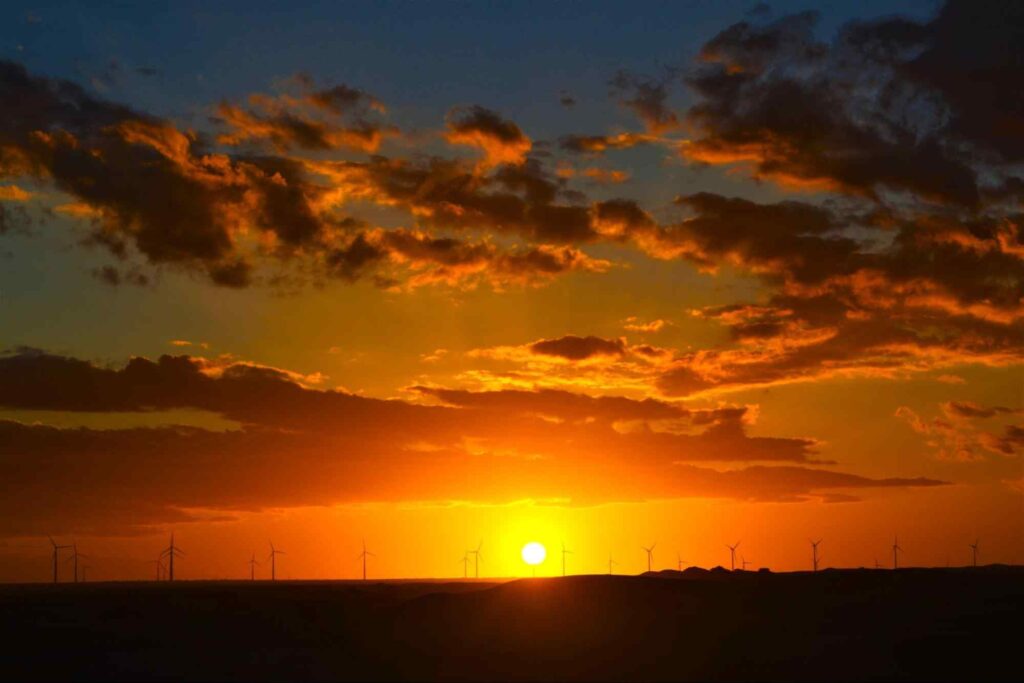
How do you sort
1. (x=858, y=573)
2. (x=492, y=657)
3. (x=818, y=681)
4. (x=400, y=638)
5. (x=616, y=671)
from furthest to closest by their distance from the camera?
(x=858, y=573)
(x=400, y=638)
(x=492, y=657)
(x=616, y=671)
(x=818, y=681)

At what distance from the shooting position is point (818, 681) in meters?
84.2

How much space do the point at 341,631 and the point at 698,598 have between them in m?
33.3

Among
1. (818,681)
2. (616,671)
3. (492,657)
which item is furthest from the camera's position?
(492,657)

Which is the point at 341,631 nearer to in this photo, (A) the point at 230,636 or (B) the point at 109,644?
(A) the point at 230,636

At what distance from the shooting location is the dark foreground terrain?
90062mm

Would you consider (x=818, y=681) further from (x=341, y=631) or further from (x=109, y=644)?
(x=109, y=644)

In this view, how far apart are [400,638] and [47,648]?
29660 millimetres

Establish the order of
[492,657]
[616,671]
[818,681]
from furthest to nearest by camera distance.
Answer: [492,657], [616,671], [818,681]

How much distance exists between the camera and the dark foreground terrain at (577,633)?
295ft

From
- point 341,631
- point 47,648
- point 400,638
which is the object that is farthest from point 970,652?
point 47,648

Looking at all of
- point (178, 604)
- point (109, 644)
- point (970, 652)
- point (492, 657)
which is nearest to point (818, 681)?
point (970, 652)

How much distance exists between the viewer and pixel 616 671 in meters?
92.4

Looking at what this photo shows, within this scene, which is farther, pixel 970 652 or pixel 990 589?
pixel 990 589

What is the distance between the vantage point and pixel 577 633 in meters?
105
